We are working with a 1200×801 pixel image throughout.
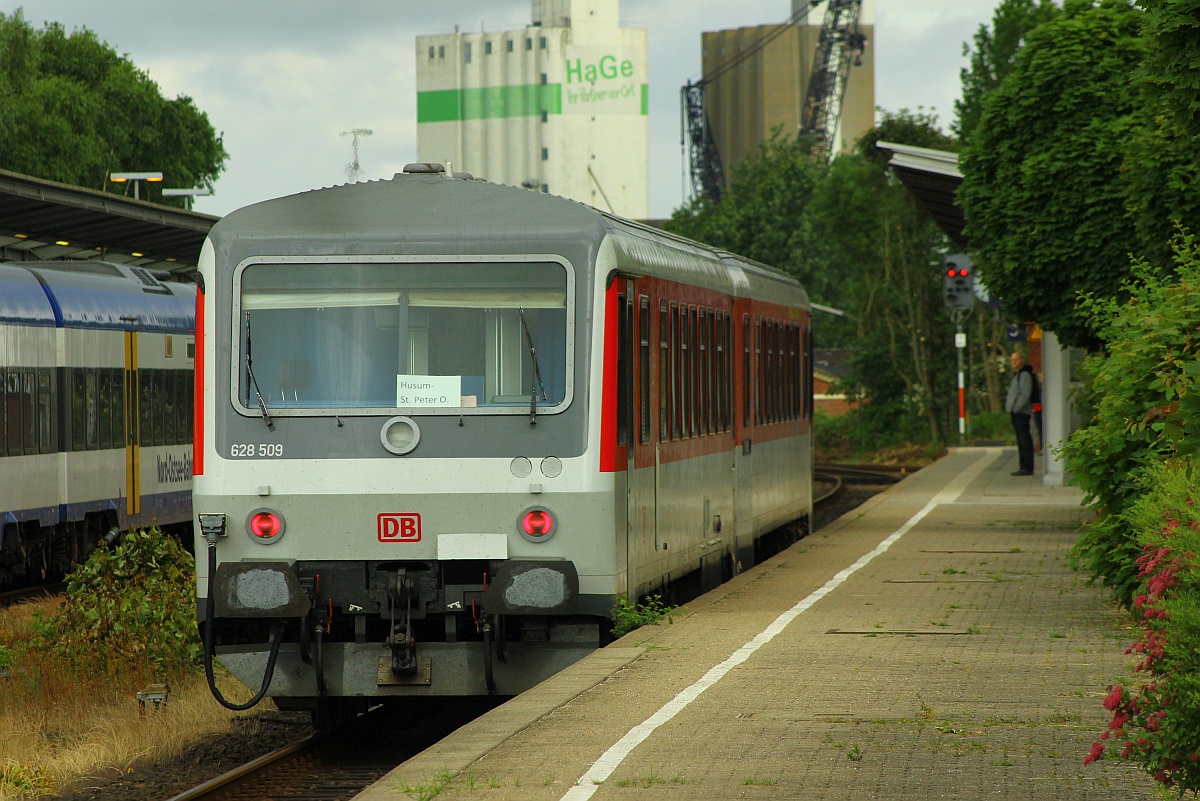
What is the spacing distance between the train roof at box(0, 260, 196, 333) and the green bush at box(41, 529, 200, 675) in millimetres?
4574

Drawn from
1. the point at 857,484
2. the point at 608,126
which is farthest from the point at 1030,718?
the point at 608,126

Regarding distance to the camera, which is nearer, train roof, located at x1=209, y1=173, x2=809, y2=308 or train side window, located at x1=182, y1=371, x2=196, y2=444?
train roof, located at x1=209, y1=173, x2=809, y2=308

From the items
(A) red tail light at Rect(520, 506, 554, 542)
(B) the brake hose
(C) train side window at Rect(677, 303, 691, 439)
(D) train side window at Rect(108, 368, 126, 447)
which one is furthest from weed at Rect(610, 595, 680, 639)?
(D) train side window at Rect(108, 368, 126, 447)

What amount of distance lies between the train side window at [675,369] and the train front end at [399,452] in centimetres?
230

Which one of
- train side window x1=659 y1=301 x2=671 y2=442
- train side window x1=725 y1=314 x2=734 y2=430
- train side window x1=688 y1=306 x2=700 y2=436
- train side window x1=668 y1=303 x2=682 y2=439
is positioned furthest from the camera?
train side window x1=725 y1=314 x2=734 y2=430

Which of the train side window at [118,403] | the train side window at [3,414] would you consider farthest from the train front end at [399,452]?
the train side window at [118,403]

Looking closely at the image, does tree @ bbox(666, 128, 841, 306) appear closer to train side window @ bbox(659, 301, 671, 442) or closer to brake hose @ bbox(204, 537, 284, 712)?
train side window @ bbox(659, 301, 671, 442)

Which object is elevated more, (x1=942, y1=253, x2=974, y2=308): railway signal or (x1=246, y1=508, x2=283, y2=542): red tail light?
(x1=942, y1=253, x2=974, y2=308): railway signal

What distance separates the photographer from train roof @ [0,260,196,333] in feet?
60.5

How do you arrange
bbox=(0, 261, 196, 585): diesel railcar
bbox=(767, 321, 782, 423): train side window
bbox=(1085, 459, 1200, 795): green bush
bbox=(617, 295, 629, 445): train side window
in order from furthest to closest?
bbox=(0, 261, 196, 585): diesel railcar < bbox=(767, 321, 782, 423): train side window < bbox=(617, 295, 629, 445): train side window < bbox=(1085, 459, 1200, 795): green bush

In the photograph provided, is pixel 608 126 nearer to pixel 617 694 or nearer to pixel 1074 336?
pixel 1074 336

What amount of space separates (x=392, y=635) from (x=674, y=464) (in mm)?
3281

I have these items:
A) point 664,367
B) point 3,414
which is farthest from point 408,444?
point 3,414

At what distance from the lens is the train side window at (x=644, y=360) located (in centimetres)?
1141
